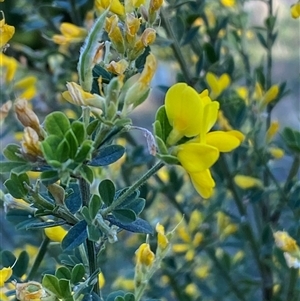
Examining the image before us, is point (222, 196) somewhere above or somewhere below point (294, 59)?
above

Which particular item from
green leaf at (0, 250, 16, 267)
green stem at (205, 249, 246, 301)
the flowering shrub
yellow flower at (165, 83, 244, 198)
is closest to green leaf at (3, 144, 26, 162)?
the flowering shrub

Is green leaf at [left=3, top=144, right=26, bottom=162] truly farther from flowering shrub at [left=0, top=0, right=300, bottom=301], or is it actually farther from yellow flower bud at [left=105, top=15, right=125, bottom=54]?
yellow flower bud at [left=105, top=15, right=125, bottom=54]

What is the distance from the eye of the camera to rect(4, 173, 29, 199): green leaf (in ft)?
1.30

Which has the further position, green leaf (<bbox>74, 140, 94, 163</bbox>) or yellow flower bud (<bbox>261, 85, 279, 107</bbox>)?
yellow flower bud (<bbox>261, 85, 279, 107</bbox>)

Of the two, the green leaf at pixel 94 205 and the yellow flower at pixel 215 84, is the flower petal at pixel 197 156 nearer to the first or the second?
the green leaf at pixel 94 205

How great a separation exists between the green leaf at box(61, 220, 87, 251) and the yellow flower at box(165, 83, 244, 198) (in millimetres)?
82

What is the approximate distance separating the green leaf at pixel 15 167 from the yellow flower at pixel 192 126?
3.9 inches

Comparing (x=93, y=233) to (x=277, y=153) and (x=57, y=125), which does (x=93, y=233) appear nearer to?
(x=57, y=125)

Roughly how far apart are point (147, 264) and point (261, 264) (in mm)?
465

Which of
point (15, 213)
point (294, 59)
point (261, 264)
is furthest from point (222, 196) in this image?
point (294, 59)

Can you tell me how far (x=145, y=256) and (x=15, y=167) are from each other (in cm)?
12

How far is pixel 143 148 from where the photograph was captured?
89 cm

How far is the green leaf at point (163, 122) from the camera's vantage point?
1.33 ft

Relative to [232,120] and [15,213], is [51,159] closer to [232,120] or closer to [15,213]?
[15,213]
